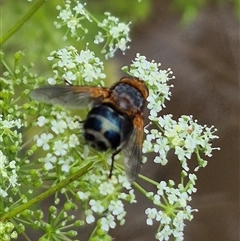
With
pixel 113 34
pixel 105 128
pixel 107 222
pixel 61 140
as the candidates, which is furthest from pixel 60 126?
pixel 113 34

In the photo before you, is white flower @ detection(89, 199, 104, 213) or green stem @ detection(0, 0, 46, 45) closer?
white flower @ detection(89, 199, 104, 213)

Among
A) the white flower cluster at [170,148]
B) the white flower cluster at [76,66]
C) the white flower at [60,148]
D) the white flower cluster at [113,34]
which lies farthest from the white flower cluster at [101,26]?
the white flower at [60,148]

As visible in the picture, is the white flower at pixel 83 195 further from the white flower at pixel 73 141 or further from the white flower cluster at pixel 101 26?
the white flower cluster at pixel 101 26

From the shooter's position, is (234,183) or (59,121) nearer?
(59,121)

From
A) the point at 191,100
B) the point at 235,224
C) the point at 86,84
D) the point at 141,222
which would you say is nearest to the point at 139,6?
the point at 191,100

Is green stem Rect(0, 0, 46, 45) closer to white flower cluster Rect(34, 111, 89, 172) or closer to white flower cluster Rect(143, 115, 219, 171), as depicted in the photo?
white flower cluster Rect(34, 111, 89, 172)

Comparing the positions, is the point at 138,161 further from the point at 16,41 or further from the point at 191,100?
the point at 191,100

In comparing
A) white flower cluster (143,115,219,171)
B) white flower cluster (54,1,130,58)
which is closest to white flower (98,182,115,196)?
white flower cluster (143,115,219,171)
